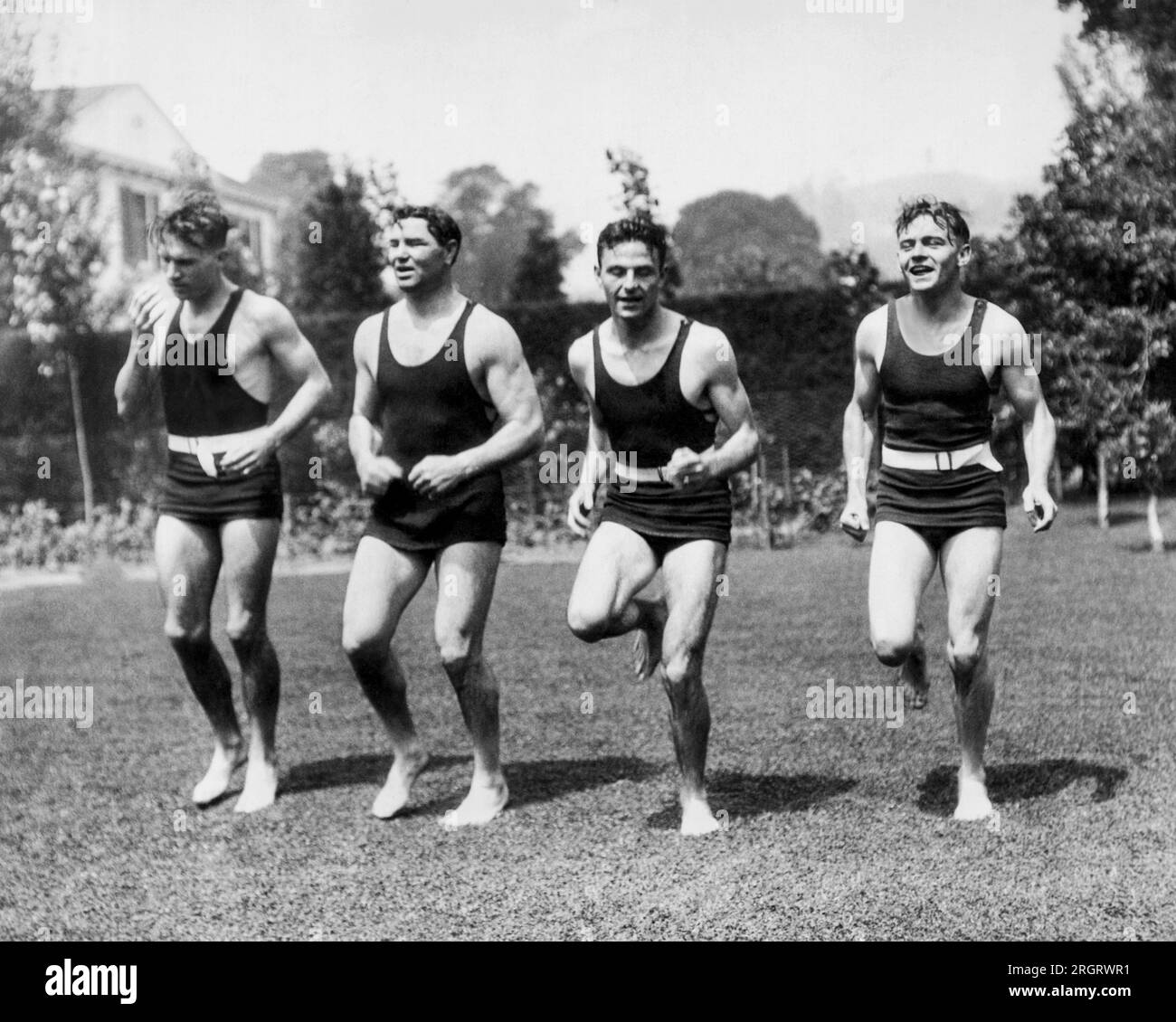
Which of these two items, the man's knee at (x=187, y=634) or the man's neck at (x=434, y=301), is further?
the man's knee at (x=187, y=634)

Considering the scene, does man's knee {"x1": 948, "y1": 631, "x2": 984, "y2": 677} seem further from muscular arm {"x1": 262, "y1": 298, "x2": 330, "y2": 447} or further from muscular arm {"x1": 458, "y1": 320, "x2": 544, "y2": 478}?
muscular arm {"x1": 262, "y1": 298, "x2": 330, "y2": 447}

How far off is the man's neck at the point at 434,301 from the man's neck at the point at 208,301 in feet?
2.48

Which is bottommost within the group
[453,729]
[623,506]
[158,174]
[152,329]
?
[453,729]

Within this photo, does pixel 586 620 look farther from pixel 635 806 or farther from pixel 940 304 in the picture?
pixel 940 304

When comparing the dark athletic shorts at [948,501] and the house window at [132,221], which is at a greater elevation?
the house window at [132,221]

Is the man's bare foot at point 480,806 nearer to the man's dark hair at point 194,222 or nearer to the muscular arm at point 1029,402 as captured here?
the muscular arm at point 1029,402

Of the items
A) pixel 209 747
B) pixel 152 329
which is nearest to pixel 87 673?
pixel 209 747

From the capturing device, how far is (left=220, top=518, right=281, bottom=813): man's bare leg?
5.08 meters

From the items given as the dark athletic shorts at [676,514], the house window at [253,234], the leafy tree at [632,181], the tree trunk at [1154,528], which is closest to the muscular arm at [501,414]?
the dark athletic shorts at [676,514]

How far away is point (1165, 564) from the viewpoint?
9.01 metres

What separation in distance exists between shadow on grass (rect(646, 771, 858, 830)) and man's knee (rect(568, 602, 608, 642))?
666mm

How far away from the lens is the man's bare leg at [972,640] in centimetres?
457

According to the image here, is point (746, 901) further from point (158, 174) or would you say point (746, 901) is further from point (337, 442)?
point (158, 174)
